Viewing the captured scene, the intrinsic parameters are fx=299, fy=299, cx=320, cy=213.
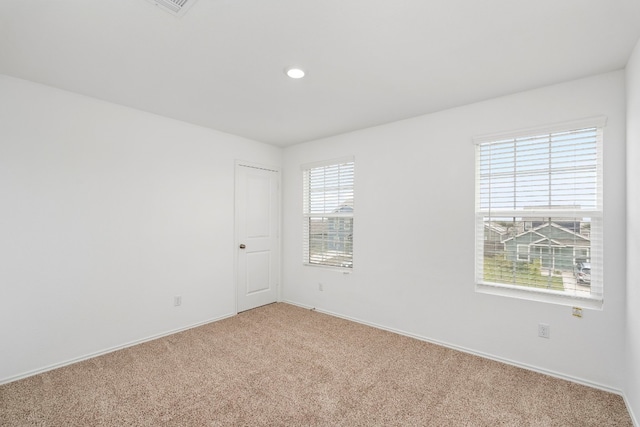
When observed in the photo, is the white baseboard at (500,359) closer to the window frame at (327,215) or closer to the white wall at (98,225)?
the window frame at (327,215)

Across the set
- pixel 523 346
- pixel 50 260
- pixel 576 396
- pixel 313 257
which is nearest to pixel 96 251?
pixel 50 260

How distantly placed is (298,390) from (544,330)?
215 cm

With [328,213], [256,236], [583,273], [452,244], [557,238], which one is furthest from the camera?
[256,236]

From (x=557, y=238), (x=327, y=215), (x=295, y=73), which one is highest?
(x=295, y=73)

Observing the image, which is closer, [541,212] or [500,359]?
[541,212]

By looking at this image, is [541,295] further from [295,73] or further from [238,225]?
[238,225]

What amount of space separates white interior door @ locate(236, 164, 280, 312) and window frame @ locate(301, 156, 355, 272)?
513 millimetres

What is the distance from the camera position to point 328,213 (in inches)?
171

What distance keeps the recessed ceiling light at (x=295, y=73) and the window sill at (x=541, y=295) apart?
8.44 ft

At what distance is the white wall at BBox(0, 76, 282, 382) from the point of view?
2.48 meters

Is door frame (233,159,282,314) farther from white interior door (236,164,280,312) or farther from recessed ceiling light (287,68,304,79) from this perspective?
recessed ceiling light (287,68,304,79)

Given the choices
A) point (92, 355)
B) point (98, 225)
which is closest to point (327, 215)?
point (98, 225)

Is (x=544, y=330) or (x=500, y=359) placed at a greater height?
(x=544, y=330)

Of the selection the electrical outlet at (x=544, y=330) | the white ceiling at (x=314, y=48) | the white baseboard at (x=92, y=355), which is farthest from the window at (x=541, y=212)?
the white baseboard at (x=92, y=355)
